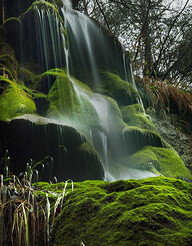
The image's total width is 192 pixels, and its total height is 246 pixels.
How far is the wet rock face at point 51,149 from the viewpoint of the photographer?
10.1 feet

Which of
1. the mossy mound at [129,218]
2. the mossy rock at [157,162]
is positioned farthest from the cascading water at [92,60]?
the mossy mound at [129,218]

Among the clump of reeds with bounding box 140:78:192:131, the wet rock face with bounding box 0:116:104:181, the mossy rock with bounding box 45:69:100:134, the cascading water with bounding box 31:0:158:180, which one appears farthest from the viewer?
the clump of reeds with bounding box 140:78:192:131

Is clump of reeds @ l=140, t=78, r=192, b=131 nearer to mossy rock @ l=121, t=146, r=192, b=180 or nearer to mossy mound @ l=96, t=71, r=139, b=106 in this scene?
mossy mound @ l=96, t=71, r=139, b=106

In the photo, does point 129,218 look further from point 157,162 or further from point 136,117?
point 136,117

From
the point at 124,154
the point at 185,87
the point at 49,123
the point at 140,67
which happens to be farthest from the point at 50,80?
the point at 185,87

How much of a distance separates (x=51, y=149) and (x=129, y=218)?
2.51 meters

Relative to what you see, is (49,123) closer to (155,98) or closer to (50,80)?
(50,80)

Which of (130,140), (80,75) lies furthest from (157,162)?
(80,75)

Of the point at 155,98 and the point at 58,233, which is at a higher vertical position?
the point at 155,98

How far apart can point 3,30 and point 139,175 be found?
16.0 feet

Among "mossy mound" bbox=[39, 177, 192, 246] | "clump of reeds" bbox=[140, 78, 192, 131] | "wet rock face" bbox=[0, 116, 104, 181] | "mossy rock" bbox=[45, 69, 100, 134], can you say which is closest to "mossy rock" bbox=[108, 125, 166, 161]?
"mossy rock" bbox=[45, 69, 100, 134]

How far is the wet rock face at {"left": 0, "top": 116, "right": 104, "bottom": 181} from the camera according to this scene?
308 centimetres

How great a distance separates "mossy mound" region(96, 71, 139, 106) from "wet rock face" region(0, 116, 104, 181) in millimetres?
2987

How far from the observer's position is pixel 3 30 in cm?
511
